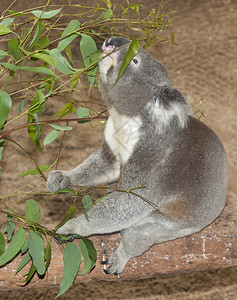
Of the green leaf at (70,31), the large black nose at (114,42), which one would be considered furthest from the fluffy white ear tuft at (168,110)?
the green leaf at (70,31)

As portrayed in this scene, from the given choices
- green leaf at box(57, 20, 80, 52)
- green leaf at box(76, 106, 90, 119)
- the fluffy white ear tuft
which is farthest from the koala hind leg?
A: green leaf at box(57, 20, 80, 52)

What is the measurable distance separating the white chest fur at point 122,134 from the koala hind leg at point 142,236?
0.36 meters

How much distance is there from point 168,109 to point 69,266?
829mm

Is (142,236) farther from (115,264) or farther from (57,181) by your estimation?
(57,181)

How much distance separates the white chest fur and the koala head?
0.09 metres

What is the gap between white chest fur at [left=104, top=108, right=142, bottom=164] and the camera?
7.23 feet

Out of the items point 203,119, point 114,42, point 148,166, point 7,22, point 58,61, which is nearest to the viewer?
point 58,61

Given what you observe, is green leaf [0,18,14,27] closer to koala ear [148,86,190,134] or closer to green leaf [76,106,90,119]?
green leaf [76,106,90,119]

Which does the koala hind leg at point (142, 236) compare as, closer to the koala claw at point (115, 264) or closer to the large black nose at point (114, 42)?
the koala claw at point (115, 264)

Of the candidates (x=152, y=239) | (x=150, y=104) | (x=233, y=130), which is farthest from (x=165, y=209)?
(x=233, y=130)

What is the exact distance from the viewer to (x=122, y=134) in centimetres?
227

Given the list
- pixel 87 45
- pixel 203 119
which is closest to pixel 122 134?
pixel 87 45

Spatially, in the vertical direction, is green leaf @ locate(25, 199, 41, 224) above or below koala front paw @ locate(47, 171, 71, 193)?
above

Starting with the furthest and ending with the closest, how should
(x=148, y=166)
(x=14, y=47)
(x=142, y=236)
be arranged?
(x=142, y=236), (x=148, y=166), (x=14, y=47)
